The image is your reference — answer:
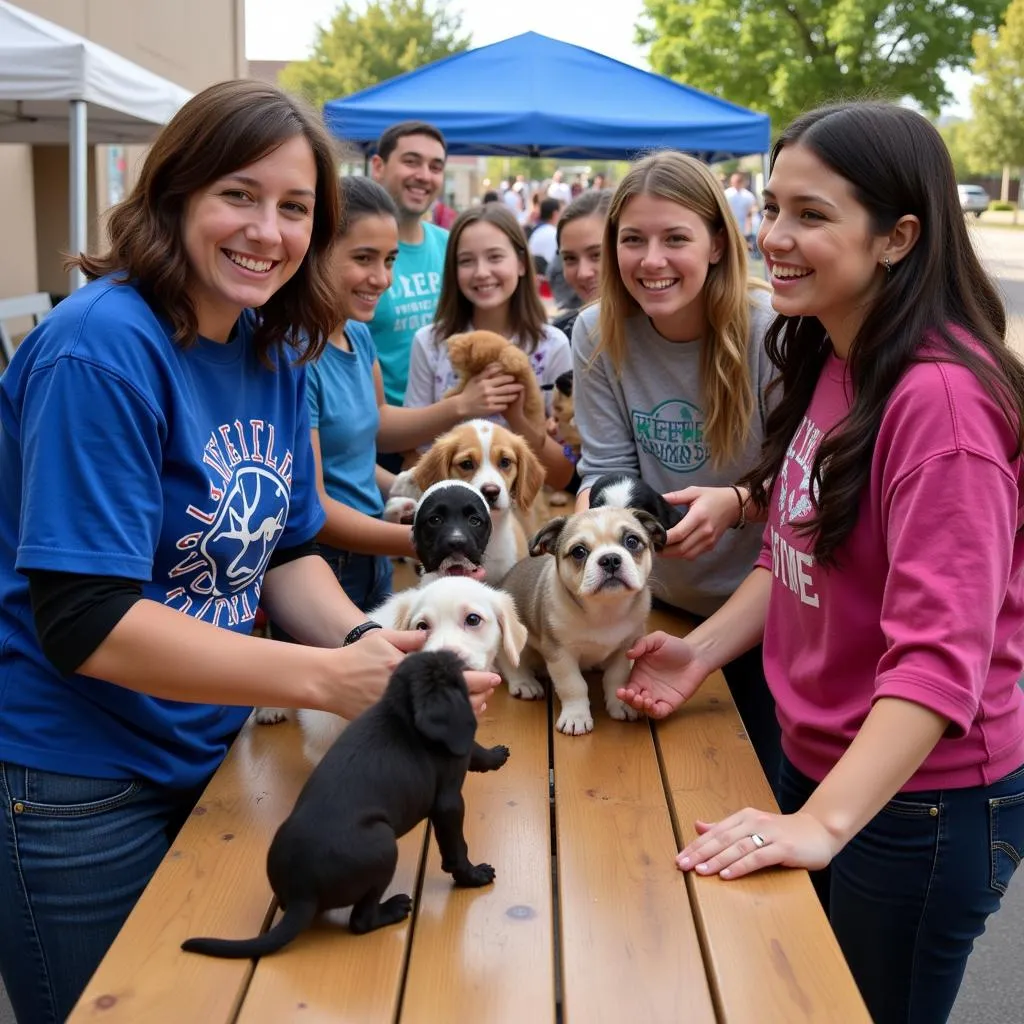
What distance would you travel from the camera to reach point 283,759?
269 cm

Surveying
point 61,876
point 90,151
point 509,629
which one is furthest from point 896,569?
point 90,151

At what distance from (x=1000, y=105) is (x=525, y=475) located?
199ft

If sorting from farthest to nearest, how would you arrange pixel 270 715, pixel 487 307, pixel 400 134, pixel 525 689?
1. pixel 400 134
2. pixel 487 307
3. pixel 525 689
4. pixel 270 715

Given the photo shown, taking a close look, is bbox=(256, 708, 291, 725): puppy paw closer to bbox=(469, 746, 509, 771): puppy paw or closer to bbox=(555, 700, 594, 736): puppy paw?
bbox=(555, 700, 594, 736): puppy paw

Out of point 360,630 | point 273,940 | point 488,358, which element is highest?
point 488,358

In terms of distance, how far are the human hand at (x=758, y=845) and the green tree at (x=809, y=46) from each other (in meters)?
36.5

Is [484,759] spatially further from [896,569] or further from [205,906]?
[896,569]

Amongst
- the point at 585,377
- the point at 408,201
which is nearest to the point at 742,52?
the point at 408,201

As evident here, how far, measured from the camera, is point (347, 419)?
12.5 ft

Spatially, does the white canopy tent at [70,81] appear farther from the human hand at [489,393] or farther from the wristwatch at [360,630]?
the wristwatch at [360,630]

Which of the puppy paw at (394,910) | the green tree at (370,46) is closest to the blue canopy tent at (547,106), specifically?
the puppy paw at (394,910)

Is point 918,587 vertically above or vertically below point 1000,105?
below

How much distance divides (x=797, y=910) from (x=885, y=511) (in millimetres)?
770

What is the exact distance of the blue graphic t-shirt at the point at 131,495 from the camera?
78.5 inches
